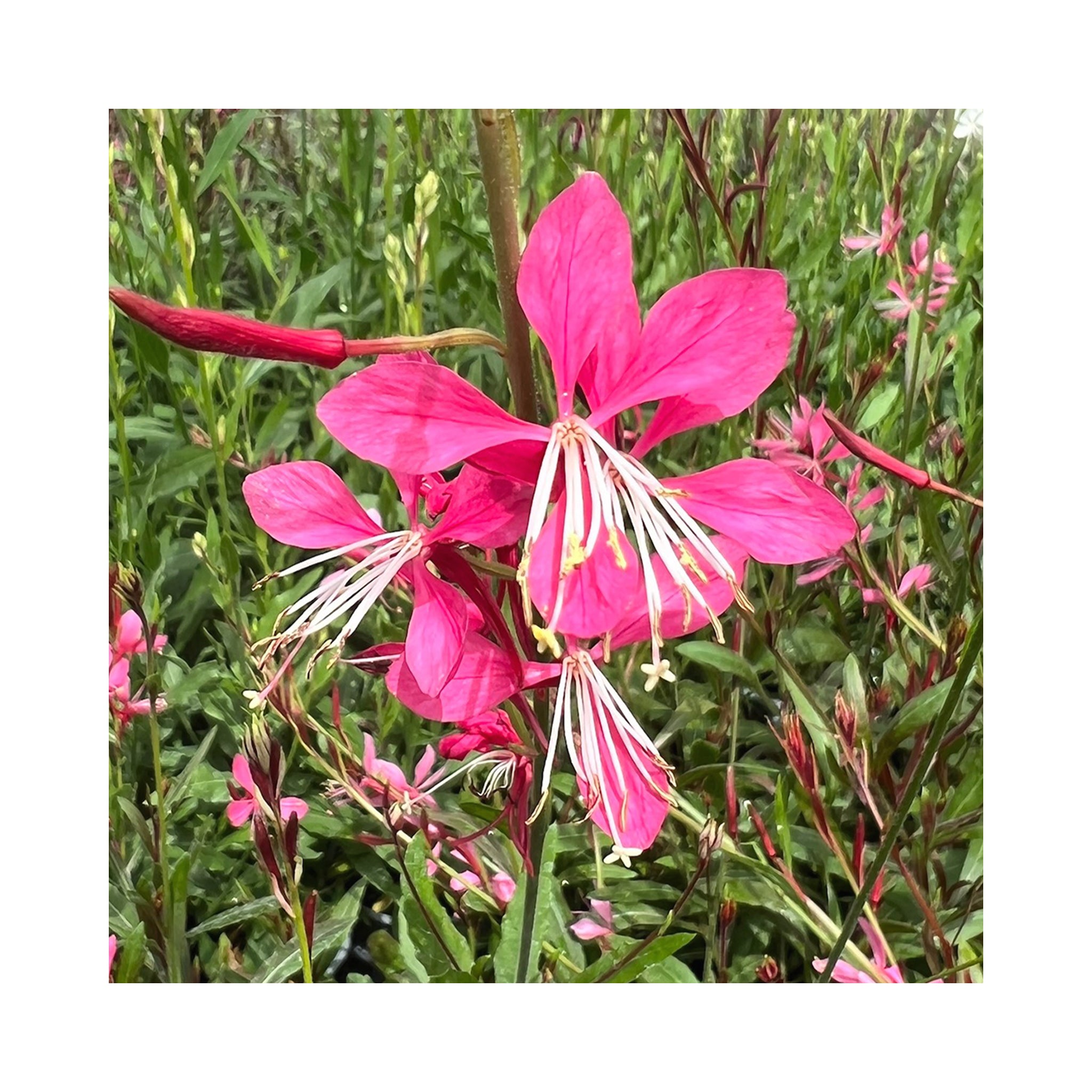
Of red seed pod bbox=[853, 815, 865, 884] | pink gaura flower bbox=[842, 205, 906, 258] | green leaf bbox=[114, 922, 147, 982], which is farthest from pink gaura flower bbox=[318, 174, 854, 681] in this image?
green leaf bbox=[114, 922, 147, 982]

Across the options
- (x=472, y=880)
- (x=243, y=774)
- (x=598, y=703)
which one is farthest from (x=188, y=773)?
(x=598, y=703)

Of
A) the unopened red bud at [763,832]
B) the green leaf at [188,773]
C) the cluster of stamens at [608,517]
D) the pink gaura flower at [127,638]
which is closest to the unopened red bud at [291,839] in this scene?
the green leaf at [188,773]

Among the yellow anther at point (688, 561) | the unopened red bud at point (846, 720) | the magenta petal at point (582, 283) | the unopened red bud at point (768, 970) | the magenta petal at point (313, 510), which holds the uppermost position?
the magenta petal at point (582, 283)

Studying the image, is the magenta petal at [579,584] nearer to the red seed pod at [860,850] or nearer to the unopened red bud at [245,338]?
the unopened red bud at [245,338]

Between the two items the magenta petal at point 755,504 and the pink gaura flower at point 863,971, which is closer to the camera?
the magenta petal at point 755,504

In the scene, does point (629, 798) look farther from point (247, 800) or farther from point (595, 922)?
point (247, 800)

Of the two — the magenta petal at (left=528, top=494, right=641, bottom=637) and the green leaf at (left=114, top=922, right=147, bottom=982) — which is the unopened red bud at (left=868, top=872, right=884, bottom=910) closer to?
the magenta petal at (left=528, top=494, right=641, bottom=637)
